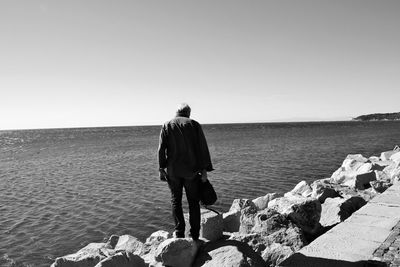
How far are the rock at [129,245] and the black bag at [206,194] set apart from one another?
2.14 m

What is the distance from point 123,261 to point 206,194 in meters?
1.39

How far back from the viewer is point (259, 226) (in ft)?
18.6

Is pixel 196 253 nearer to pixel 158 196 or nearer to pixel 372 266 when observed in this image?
pixel 372 266

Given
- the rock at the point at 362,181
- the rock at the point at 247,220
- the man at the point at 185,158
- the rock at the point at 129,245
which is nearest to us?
the man at the point at 185,158

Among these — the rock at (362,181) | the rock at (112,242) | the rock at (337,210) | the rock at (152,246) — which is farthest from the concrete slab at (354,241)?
the rock at (362,181)

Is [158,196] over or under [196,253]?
under

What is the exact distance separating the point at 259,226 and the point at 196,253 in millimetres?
1398

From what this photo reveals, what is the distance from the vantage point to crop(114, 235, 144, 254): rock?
6434 mm

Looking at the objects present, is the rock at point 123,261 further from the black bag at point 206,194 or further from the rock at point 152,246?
the black bag at point 206,194

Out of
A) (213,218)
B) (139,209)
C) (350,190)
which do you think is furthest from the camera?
(139,209)

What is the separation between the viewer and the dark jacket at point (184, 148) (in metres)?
4.87

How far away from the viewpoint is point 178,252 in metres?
4.60

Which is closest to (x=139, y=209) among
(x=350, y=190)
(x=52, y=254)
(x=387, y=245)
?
(x=52, y=254)

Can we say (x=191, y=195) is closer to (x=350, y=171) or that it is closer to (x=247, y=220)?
(x=247, y=220)
